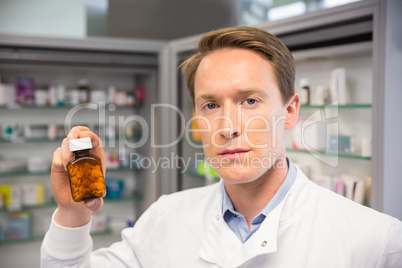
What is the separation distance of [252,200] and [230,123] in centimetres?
28

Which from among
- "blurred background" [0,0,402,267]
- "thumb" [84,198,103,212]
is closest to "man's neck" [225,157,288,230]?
"thumb" [84,198,103,212]

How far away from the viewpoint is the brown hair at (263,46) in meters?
1.25

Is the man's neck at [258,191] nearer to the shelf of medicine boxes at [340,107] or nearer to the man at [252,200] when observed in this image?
the man at [252,200]

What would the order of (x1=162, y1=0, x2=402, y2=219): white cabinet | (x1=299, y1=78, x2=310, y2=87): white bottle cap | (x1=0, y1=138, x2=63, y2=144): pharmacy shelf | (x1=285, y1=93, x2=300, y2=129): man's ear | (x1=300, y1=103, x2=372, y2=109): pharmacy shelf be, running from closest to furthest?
1. (x1=285, y1=93, x2=300, y2=129): man's ear
2. (x1=162, y1=0, x2=402, y2=219): white cabinet
3. (x1=300, y1=103, x2=372, y2=109): pharmacy shelf
4. (x1=299, y1=78, x2=310, y2=87): white bottle cap
5. (x1=0, y1=138, x2=63, y2=144): pharmacy shelf

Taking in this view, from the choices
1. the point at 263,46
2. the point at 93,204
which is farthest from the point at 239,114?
the point at 93,204

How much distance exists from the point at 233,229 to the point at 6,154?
2.89 m

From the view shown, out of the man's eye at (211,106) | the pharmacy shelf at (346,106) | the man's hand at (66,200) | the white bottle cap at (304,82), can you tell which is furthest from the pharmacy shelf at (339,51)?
the man's hand at (66,200)

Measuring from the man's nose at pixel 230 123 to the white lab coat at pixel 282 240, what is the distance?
0.89 feet

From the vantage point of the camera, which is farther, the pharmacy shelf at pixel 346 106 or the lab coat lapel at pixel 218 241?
the pharmacy shelf at pixel 346 106

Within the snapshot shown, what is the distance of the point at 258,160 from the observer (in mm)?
1174

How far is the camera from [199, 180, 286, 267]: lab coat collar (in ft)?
3.75

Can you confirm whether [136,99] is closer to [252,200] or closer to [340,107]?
[340,107]

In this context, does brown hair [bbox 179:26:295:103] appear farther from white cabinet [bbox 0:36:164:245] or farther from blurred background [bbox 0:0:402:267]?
white cabinet [bbox 0:36:164:245]

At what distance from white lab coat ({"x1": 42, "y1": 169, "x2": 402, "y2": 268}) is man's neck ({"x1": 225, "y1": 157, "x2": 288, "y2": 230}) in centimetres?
6
